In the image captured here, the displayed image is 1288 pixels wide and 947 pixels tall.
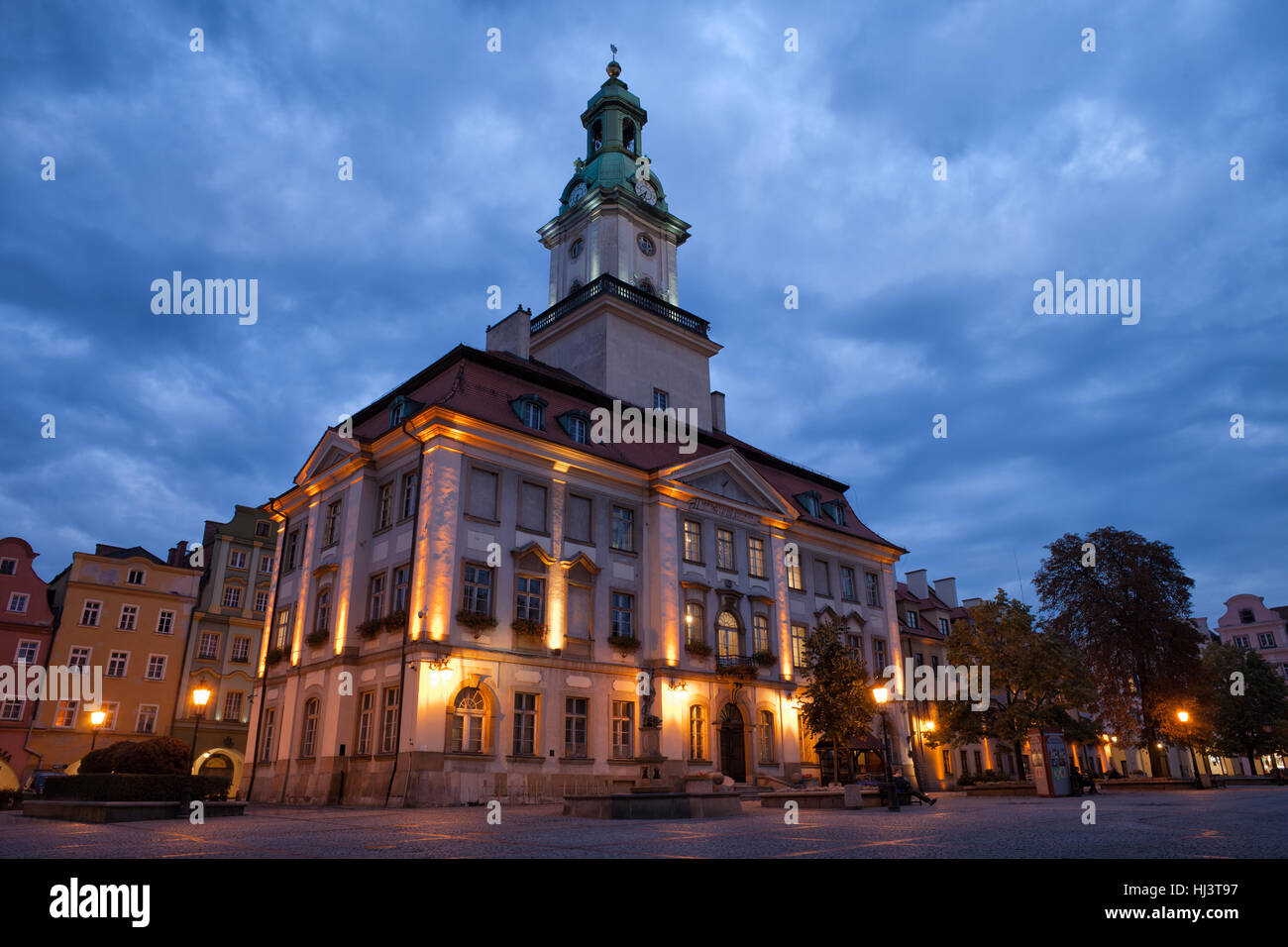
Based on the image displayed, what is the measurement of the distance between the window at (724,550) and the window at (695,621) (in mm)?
2558

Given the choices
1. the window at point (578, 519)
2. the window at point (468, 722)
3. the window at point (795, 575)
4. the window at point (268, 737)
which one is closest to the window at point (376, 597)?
the window at point (468, 722)

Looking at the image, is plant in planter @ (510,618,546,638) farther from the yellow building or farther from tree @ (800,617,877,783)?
the yellow building

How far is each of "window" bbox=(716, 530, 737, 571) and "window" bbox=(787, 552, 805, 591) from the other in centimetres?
374

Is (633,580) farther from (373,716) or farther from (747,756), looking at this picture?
(373,716)

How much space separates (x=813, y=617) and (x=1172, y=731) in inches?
678

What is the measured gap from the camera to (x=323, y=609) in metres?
33.0

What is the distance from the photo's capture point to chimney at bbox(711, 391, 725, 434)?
4788 centimetres

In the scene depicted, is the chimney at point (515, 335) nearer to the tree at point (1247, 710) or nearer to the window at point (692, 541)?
the window at point (692, 541)

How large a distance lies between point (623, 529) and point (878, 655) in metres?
18.1

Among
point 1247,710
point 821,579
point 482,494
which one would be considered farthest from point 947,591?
point 482,494

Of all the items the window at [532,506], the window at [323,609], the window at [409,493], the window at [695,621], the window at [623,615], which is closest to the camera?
the window at [409,493]

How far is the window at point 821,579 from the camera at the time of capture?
4369 cm
